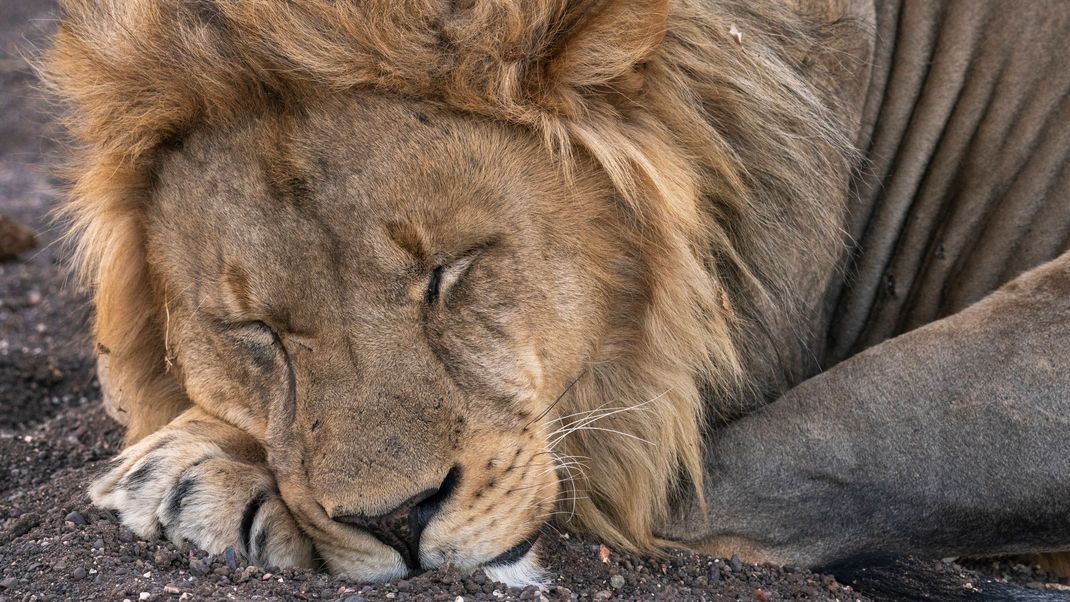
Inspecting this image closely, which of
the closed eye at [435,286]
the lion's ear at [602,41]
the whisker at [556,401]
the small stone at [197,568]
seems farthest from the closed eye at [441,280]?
the small stone at [197,568]

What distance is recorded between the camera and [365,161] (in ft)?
8.15

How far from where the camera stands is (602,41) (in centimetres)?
257

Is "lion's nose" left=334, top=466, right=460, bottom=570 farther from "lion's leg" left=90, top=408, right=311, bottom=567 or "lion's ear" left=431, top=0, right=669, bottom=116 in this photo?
"lion's ear" left=431, top=0, right=669, bottom=116

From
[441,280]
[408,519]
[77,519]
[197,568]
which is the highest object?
[441,280]

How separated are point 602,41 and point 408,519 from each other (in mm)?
1039

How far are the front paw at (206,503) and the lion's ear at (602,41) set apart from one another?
1082mm

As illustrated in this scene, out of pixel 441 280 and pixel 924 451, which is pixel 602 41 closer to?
pixel 441 280

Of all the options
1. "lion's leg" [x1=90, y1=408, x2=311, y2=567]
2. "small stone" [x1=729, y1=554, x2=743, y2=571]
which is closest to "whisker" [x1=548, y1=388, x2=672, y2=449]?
"small stone" [x1=729, y1=554, x2=743, y2=571]

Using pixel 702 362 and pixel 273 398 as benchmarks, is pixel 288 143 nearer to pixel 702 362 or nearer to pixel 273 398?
pixel 273 398

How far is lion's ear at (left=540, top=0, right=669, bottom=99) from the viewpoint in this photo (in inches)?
99.7

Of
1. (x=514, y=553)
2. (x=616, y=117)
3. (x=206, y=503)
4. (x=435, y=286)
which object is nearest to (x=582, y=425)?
(x=514, y=553)

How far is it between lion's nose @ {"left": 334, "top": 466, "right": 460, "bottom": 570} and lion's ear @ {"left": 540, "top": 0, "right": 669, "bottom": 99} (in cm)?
→ 85

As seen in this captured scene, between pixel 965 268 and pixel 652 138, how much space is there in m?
1.09

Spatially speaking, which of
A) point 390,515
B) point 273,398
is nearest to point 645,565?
point 390,515
